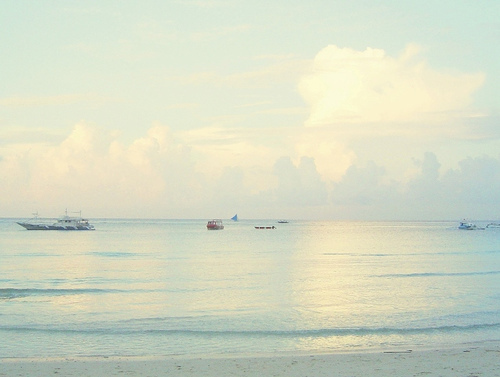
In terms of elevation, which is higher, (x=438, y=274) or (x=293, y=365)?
(x=293, y=365)

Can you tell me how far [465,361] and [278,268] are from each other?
1379 inches

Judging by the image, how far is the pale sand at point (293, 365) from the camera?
1407 cm

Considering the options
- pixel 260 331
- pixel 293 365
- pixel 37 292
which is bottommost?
pixel 37 292

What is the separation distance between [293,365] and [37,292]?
22.5 meters

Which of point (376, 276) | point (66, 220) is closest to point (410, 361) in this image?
point (376, 276)

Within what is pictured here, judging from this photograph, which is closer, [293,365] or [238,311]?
[293,365]

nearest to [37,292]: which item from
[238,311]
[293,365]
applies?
[238,311]

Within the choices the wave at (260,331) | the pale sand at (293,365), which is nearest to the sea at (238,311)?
the wave at (260,331)

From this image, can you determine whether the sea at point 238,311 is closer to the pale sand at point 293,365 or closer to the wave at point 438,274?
the wave at point 438,274

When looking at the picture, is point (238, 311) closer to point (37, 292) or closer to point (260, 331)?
point (260, 331)

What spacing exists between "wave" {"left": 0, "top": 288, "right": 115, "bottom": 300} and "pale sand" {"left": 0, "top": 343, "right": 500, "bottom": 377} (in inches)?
644

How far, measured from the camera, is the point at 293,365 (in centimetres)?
1501

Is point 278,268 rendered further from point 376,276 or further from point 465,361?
point 465,361

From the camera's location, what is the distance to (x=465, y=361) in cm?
1537
